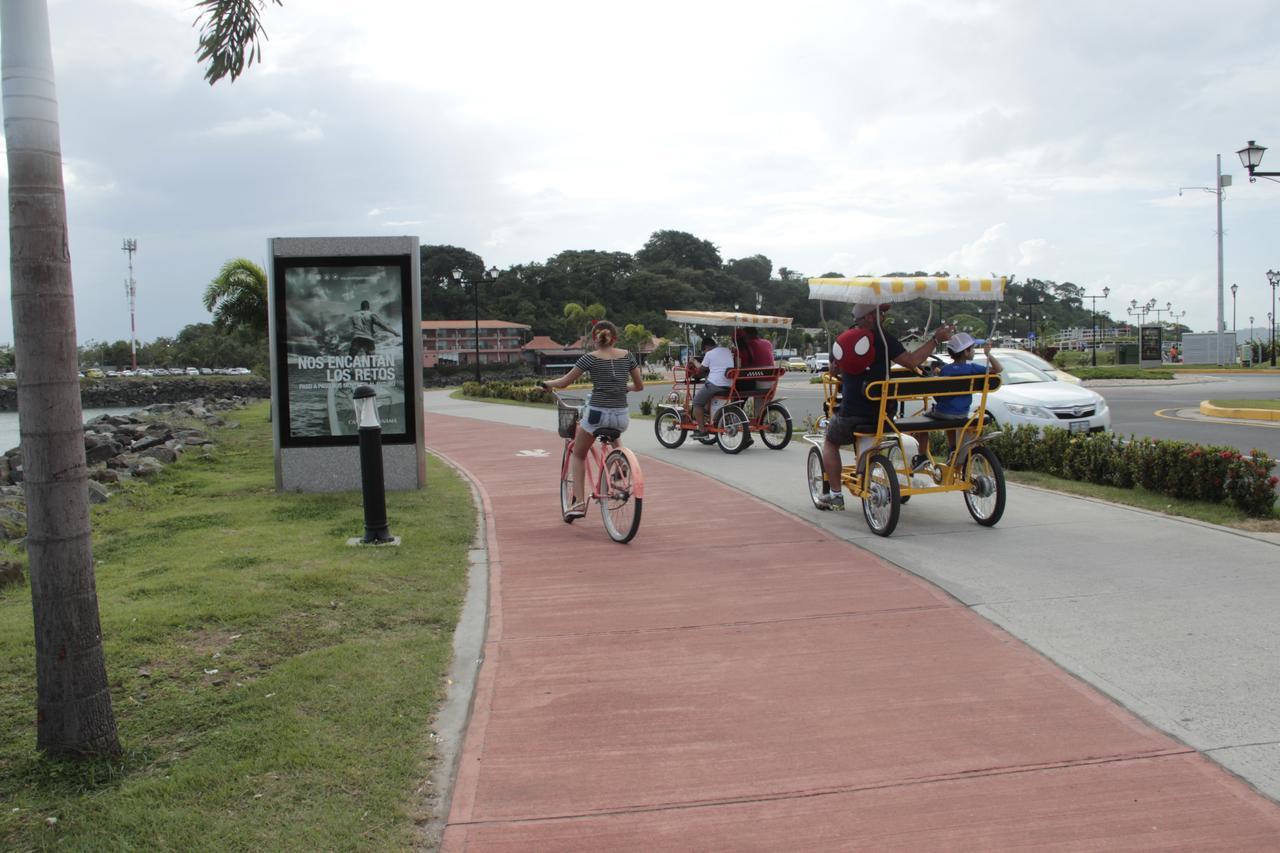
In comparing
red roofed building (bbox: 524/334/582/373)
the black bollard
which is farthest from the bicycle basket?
red roofed building (bbox: 524/334/582/373)

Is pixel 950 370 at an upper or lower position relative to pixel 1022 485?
upper

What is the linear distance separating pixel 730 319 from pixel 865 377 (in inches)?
267

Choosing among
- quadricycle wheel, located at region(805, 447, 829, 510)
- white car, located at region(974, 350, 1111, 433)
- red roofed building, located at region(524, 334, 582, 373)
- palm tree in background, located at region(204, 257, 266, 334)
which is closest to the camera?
quadricycle wheel, located at region(805, 447, 829, 510)

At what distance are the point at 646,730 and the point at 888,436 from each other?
4628mm

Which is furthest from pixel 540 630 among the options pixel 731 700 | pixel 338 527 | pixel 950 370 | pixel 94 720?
pixel 950 370

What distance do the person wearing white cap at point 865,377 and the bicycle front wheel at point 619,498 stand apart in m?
1.79

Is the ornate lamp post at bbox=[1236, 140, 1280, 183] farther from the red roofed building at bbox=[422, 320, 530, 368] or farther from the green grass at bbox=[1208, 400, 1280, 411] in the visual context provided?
the red roofed building at bbox=[422, 320, 530, 368]

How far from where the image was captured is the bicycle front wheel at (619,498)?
774cm

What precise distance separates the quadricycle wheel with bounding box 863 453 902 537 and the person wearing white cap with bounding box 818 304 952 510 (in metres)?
0.36

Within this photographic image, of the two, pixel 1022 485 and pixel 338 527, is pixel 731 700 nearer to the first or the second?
pixel 338 527

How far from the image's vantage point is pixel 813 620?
18.7 ft

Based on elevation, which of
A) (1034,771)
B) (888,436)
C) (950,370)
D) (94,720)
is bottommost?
(1034,771)

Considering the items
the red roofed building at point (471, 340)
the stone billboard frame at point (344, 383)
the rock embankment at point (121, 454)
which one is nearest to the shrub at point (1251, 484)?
the stone billboard frame at point (344, 383)

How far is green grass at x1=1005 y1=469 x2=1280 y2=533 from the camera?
7.89 m
